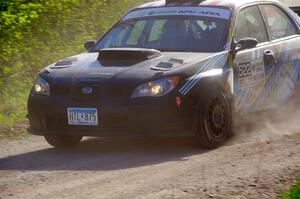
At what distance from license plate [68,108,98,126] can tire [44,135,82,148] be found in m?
0.59

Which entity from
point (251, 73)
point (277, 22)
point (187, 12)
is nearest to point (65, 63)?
point (187, 12)

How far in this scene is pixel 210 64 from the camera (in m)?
8.63

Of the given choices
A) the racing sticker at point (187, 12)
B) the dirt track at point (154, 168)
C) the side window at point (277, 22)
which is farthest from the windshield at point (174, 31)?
the dirt track at point (154, 168)

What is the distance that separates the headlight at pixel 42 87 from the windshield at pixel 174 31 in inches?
47.3

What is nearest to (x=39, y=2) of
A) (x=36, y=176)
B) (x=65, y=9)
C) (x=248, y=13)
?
(x=65, y=9)

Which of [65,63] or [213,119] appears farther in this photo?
[65,63]

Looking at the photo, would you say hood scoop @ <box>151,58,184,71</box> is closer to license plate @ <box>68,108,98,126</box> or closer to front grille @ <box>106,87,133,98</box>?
front grille @ <box>106,87,133,98</box>

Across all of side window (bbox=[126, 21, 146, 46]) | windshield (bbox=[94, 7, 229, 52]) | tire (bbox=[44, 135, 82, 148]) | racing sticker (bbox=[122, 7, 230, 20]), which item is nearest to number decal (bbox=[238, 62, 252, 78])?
windshield (bbox=[94, 7, 229, 52])

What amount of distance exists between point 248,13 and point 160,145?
2.11m

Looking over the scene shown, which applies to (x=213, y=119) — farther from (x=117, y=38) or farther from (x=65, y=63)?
(x=117, y=38)

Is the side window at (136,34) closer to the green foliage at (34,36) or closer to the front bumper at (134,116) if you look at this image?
the front bumper at (134,116)

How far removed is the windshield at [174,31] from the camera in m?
9.18

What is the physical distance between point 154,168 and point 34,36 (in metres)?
6.40

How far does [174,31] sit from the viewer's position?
9430 millimetres
